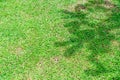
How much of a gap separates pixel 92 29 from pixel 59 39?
837mm

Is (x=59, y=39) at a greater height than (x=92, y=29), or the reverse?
(x=92, y=29)

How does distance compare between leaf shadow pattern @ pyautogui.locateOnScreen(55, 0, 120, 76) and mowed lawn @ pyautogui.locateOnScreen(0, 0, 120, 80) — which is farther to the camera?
leaf shadow pattern @ pyautogui.locateOnScreen(55, 0, 120, 76)

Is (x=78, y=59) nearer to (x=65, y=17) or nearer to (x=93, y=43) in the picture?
(x=93, y=43)

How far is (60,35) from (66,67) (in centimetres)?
95

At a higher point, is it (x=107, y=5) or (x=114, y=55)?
(x=107, y=5)

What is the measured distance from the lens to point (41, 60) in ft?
18.0

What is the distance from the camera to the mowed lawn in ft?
17.4

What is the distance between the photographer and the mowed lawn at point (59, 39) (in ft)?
17.4

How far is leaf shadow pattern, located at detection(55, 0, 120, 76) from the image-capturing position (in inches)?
223

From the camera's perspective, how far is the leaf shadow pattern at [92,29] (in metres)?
5.66

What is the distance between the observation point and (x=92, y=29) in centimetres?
623

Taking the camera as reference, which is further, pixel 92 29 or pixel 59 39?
pixel 92 29

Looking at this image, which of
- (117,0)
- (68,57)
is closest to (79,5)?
(117,0)

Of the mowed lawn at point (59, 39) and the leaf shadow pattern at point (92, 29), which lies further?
the leaf shadow pattern at point (92, 29)
